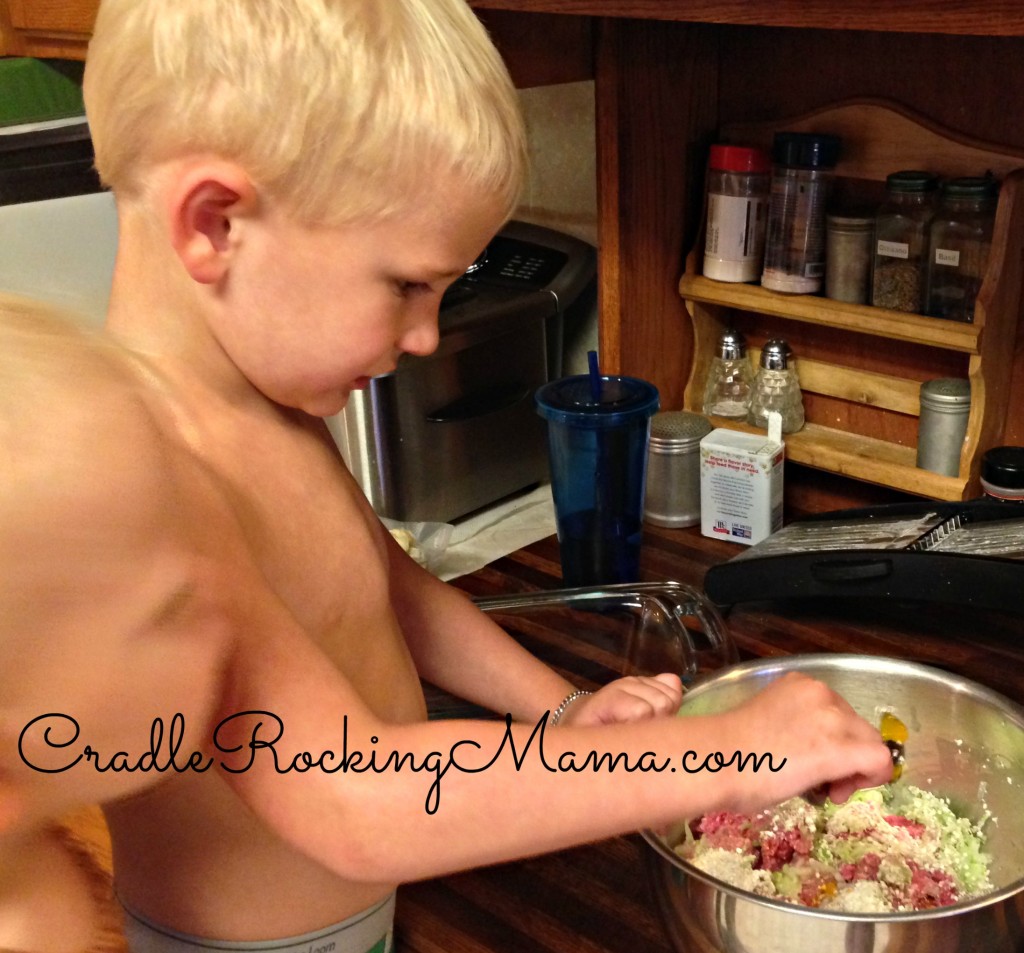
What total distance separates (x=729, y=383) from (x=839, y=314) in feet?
0.63

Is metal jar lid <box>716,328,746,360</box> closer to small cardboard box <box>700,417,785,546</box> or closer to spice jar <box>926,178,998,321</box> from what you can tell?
small cardboard box <box>700,417,785,546</box>

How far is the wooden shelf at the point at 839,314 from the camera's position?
3.40 ft

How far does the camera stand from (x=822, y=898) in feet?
2.27

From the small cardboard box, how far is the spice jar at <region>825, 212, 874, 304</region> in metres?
0.15

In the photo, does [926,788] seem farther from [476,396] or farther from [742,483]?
[476,396]

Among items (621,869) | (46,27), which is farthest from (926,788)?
(46,27)

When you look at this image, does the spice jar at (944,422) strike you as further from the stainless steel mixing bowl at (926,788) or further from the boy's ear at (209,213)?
the boy's ear at (209,213)

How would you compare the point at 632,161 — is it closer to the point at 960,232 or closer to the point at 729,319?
the point at 729,319

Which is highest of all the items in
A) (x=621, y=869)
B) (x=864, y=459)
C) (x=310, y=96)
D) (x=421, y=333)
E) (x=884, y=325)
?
(x=310, y=96)

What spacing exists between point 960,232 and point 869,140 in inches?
5.5

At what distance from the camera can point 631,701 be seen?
721mm

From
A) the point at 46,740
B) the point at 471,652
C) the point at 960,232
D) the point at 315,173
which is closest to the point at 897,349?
the point at 960,232

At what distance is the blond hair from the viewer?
516mm

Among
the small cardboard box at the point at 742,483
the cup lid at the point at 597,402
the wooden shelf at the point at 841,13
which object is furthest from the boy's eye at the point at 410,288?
the small cardboard box at the point at 742,483
